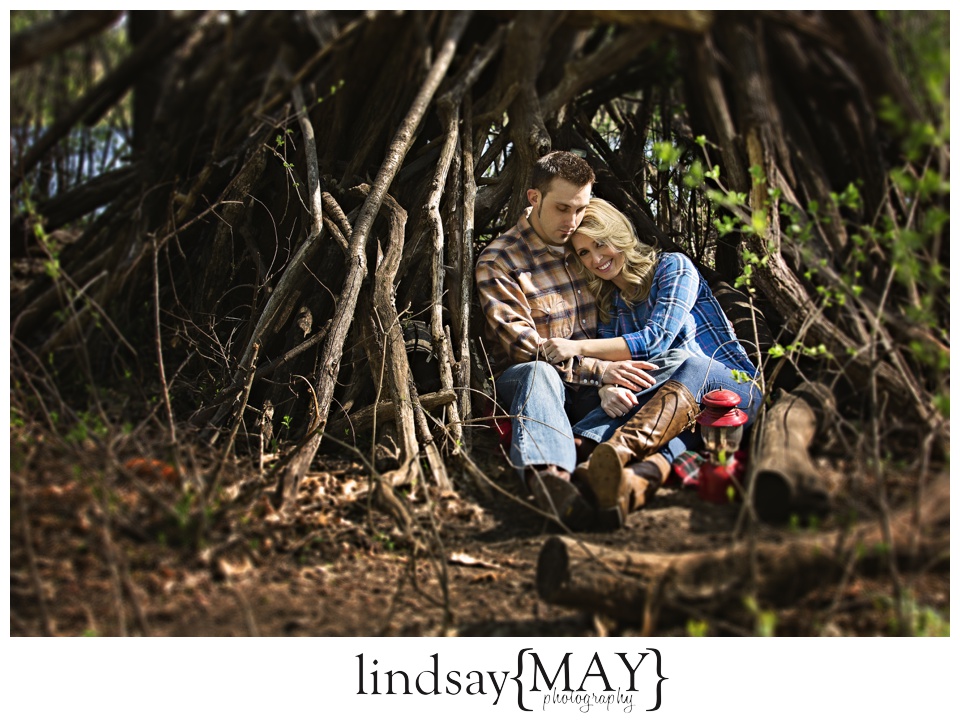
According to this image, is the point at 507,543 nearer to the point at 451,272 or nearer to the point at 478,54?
the point at 451,272

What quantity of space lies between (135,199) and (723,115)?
2.58 metres

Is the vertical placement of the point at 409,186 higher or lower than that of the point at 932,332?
higher

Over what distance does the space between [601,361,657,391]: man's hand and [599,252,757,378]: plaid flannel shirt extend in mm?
96

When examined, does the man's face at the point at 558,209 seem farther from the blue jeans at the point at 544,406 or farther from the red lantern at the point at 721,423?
the red lantern at the point at 721,423

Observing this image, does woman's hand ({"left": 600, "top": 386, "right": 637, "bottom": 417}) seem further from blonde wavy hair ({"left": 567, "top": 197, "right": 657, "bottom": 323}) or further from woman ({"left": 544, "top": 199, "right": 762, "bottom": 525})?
blonde wavy hair ({"left": 567, "top": 197, "right": 657, "bottom": 323})

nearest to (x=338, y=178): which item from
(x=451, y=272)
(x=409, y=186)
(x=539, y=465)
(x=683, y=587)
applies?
(x=409, y=186)

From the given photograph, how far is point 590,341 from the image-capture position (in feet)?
13.4

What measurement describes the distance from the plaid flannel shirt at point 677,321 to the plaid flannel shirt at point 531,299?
6.5 inches

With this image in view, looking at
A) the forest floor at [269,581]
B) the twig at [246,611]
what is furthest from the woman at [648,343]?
the twig at [246,611]

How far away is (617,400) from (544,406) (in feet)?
1.07

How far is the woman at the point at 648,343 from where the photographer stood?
3.78 meters

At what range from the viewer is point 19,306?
379 cm

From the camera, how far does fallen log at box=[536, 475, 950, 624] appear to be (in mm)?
2934
